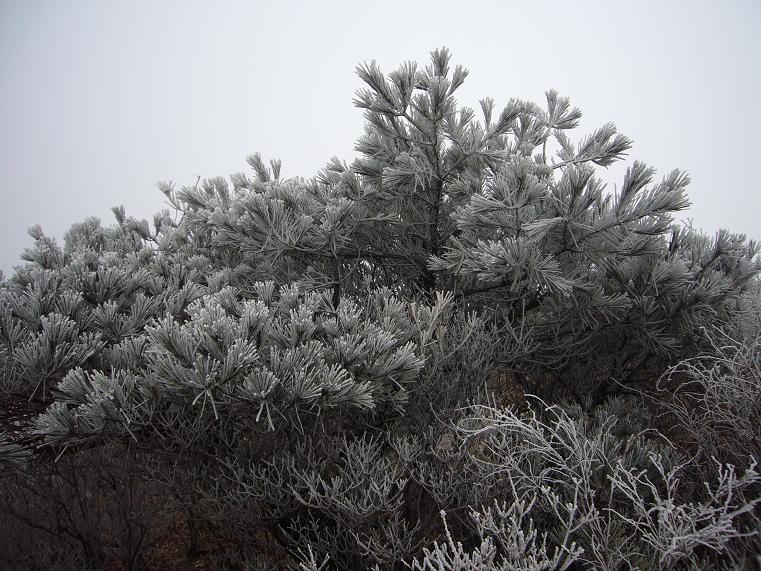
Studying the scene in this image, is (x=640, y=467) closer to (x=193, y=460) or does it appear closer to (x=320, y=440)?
(x=320, y=440)

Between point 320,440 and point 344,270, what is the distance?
65.5 inches

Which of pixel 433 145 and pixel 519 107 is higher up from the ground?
pixel 519 107

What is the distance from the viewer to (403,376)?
210 centimetres

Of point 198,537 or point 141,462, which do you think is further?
point 198,537

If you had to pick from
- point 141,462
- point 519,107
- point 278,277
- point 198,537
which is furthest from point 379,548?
point 519,107

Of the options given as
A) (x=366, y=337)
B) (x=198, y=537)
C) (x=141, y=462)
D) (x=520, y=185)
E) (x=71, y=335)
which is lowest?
(x=198, y=537)

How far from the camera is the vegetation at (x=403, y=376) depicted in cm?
181

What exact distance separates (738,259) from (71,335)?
4236mm

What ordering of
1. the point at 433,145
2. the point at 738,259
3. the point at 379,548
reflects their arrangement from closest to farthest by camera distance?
the point at 379,548, the point at 433,145, the point at 738,259

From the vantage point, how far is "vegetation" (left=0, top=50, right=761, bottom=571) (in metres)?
1.81

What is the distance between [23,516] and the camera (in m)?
2.81

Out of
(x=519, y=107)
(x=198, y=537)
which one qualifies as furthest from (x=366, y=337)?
(x=198, y=537)

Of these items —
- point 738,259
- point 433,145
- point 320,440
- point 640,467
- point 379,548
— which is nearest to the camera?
point 379,548

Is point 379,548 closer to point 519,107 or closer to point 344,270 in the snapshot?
point 344,270
